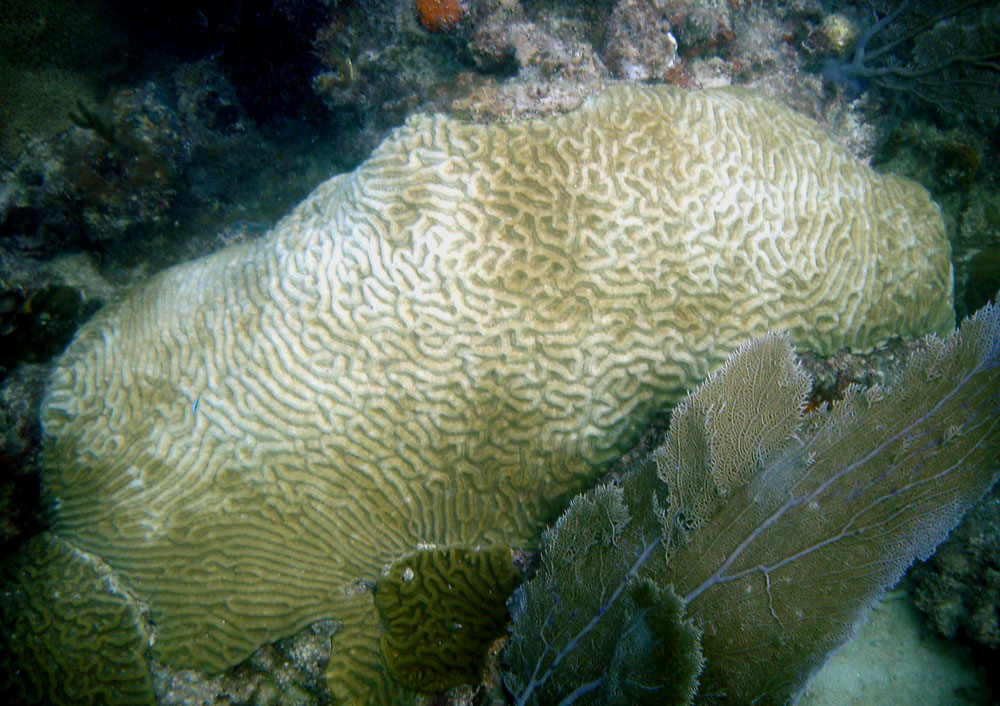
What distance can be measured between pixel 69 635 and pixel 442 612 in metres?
2.32

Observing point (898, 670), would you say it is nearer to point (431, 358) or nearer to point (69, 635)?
point (431, 358)

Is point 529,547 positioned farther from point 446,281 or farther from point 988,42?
point 988,42

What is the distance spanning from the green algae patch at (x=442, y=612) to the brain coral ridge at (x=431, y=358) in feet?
0.45

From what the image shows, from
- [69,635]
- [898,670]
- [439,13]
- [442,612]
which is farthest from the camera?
[439,13]

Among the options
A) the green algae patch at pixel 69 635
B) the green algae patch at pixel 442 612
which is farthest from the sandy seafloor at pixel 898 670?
the green algae patch at pixel 69 635

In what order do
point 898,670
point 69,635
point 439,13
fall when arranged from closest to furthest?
point 69,635 → point 898,670 → point 439,13

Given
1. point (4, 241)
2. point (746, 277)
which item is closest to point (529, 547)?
point (746, 277)

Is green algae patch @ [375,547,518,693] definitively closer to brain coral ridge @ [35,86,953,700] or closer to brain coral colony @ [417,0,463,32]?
brain coral ridge @ [35,86,953,700]

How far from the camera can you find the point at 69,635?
10.0 ft

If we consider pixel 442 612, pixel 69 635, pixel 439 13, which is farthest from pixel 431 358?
pixel 439 13

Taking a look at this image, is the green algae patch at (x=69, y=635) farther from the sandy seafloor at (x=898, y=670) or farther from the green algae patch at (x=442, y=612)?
the sandy seafloor at (x=898, y=670)

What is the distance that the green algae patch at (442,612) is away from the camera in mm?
3188

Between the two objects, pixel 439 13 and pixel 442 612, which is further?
pixel 439 13

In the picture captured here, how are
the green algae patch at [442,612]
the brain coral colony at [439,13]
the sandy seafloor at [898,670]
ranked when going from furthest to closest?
1. the brain coral colony at [439,13]
2. the sandy seafloor at [898,670]
3. the green algae patch at [442,612]
